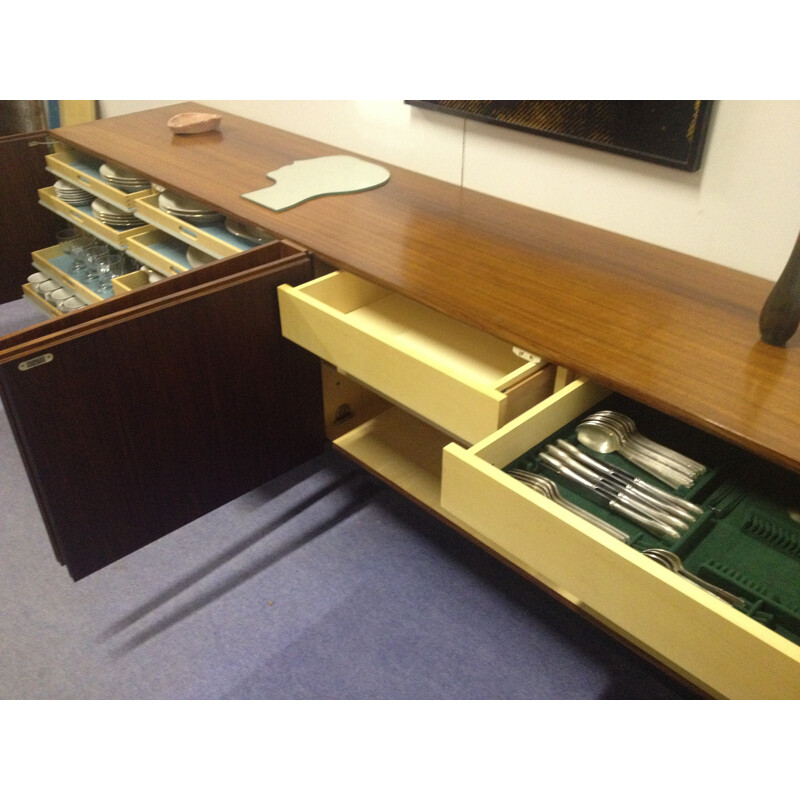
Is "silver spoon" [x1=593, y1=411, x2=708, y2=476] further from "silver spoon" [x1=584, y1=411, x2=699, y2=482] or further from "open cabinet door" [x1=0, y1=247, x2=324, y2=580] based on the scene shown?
"open cabinet door" [x1=0, y1=247, x2=324, y2=580]

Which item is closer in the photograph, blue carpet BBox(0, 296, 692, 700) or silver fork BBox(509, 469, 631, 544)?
silver fork BBox(509, 469, 631, 544)

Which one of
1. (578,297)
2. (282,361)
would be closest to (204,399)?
(282,361)

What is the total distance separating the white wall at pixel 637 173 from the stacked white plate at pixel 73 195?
809 millimetres

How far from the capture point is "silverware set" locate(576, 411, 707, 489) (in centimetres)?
111

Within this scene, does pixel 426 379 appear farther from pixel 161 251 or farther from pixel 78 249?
pixel 78 249

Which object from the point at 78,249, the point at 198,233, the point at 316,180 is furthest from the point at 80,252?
the point at 316,180

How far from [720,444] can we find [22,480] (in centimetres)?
170

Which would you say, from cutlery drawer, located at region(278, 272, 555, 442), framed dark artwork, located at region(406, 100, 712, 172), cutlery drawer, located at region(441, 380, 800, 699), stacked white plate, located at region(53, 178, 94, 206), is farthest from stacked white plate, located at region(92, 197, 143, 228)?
cutlery drawer, located at region(441, 380, 800, 699)

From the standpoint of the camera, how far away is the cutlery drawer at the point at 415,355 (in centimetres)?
115

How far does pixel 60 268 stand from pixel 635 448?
2022 mm

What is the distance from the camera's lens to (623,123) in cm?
143

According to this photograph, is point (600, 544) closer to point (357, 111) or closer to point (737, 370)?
point (737, 370)

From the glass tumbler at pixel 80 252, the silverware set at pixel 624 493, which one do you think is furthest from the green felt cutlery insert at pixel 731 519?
the glass tumbler at pixel 80 252

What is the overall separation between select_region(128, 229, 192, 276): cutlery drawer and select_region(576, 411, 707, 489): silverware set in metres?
1.14
